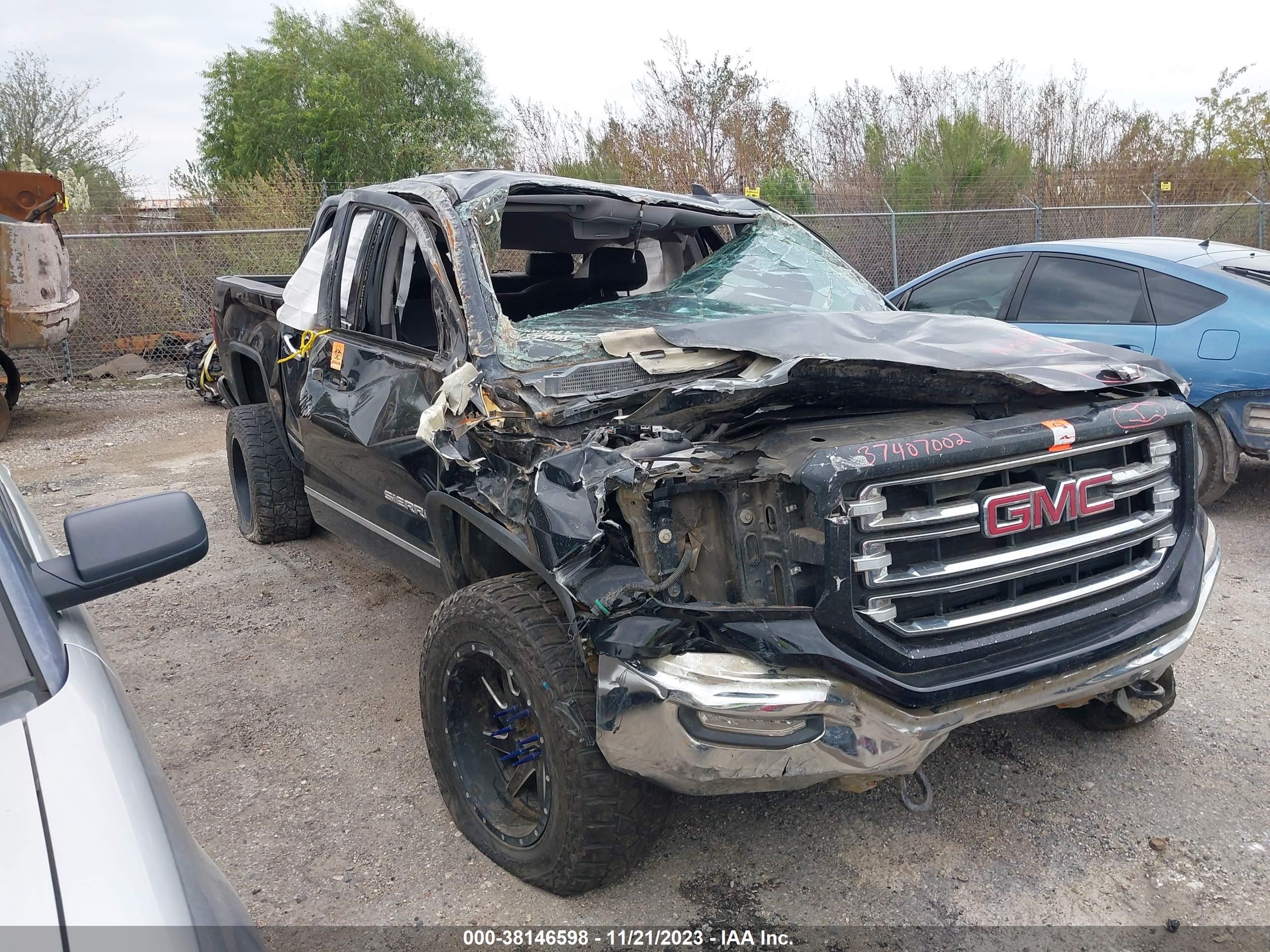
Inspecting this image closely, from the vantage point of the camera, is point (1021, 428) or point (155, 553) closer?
point (155, 553)

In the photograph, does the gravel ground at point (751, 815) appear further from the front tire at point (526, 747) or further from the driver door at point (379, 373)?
the driver door at point (379, 373)

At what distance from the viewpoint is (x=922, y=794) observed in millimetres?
3105

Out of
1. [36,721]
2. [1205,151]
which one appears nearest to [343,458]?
[36,721]

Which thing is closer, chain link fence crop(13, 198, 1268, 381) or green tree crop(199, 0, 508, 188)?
chain link fence crop(13, 198, 1268, 381)

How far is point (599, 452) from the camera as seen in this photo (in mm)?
2430

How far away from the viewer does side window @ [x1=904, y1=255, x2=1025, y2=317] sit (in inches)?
248

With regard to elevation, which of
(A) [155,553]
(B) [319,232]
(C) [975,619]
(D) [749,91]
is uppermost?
(D) [749,91]

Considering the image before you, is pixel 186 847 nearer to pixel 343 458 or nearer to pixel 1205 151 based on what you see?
pixel 343 458

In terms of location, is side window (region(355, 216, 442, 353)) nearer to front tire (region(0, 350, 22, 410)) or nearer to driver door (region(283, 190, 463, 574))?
driver door (region(283, 190, 463, 574))

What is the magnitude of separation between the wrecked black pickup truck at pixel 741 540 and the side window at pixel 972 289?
3.31 m

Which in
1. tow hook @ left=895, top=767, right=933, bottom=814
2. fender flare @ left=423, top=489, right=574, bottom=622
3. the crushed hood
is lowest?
tow hook @ left=895, top=767, right=933, bottom=814

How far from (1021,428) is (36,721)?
2.28m

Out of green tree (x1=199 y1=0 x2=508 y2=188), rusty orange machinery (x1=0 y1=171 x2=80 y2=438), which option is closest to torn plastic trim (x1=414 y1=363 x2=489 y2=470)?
rusty orange machinery (x1=0 y1=171 x2=80 y2=438)

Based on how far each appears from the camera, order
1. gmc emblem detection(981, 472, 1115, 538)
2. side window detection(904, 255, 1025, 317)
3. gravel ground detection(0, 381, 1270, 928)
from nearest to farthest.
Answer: gmc emblem detection(981, 472, 1115, 538), gravel ground detection(0, 381, 1270, 928), side window detection(904, 255, 1025, 317)
